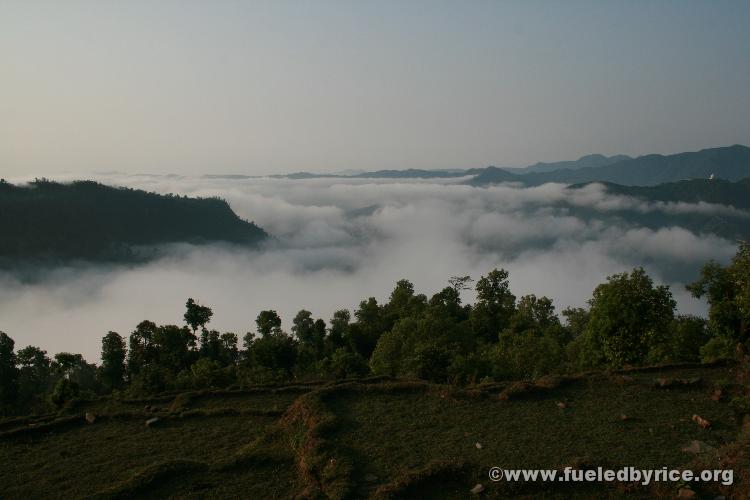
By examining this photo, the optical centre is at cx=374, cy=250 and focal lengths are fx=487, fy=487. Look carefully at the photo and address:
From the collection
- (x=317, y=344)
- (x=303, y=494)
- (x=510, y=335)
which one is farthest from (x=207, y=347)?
(x=303, y=494)

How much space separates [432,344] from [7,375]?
4540 centimetres

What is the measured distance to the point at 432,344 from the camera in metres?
39.2

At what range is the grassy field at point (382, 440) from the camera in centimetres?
1512

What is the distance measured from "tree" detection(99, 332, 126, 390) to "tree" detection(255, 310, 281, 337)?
1553 cm

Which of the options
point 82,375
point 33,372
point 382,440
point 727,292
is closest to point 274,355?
point 33,372

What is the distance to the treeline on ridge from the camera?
30656 mm

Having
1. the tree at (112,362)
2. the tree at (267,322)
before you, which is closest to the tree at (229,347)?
the tree at (267,322)

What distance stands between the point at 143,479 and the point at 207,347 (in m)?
51.1

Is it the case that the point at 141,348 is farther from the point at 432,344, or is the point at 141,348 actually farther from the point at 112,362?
the point at 432,344

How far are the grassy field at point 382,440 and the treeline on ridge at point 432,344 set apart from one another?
20.5ft

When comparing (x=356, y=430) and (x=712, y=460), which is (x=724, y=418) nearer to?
(x=712, y=460)

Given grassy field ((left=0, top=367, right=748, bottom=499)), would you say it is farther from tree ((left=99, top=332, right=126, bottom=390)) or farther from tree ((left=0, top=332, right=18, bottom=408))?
tree ((left=0, top=332, right=18, bottom=408))

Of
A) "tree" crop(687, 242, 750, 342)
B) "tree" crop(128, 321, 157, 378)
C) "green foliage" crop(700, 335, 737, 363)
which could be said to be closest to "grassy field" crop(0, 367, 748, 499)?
"green foliage" crop(700, 335, 737, 363)

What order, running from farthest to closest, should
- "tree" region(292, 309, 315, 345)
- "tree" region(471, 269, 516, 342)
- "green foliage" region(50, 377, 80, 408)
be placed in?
"tree" region(292, 309, 315, 345) < "tree" region(471, 269, 516, 342) < "green foliage" region(50, 377, 80, 408)
